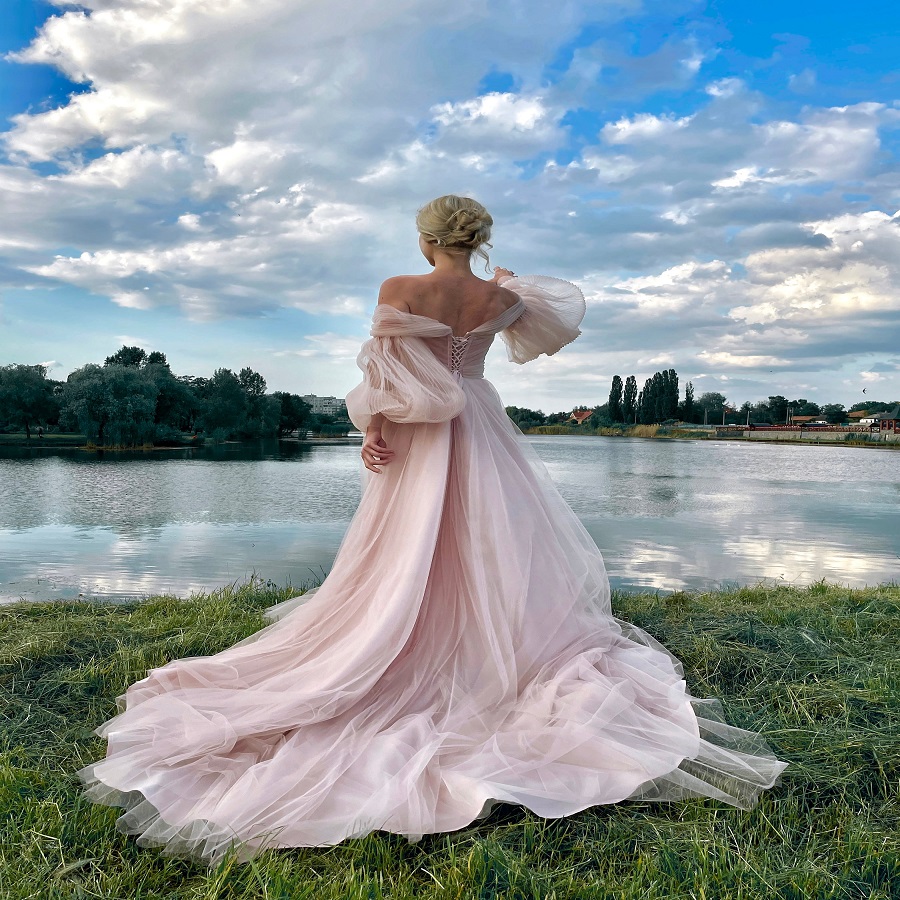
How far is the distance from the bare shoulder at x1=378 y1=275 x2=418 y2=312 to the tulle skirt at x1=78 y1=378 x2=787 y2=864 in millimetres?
497

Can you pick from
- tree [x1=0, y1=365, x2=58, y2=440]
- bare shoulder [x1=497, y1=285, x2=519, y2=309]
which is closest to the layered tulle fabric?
bare shoulder [x1=497, y1=285, x2=519, y2=309]

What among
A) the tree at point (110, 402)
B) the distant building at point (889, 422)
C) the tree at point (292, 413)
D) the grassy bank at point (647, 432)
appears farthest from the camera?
the grassy bank at point (647, 432)

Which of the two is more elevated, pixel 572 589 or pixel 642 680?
pixel 572 589

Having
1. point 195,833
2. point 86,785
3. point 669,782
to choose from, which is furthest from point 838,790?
point 86,785

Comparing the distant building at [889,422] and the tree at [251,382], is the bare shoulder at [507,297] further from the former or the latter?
the distant building at [889,422]

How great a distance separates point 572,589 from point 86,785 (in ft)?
6.73

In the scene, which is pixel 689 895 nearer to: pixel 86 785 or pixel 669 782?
pixel 669 782

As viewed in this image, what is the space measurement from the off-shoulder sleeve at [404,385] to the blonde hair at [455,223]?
472 mm

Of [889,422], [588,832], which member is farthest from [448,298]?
[889,422]

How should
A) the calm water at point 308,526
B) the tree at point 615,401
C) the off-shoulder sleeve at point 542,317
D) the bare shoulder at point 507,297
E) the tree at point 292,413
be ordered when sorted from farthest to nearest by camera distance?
1. the tree at point 615,401
2. the tree at point 292,413
3. the calm water at point 308,526
4. the off-shoulder sleeve at point 542,317
5. the bare shoulder at point 507,297

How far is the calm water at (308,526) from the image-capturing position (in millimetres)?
7113

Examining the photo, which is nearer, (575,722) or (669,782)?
(669,782)

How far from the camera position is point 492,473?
3.19 meters

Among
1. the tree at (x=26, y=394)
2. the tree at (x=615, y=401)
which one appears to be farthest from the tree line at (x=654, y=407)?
the tree at (x=26, y=394)
